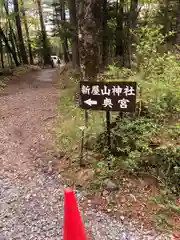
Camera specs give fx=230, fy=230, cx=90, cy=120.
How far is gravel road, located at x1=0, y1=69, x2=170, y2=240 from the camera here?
264cm

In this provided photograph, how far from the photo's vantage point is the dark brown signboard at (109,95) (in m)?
3.35

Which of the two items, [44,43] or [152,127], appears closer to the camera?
[152,127]

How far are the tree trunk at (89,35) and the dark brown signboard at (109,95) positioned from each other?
173 cm

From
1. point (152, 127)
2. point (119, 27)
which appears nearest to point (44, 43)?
point (119, 27)

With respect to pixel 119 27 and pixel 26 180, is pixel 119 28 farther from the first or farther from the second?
pixel 26 180

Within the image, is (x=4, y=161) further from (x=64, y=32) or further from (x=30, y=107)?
(x=64, y=32)

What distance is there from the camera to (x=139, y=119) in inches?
160

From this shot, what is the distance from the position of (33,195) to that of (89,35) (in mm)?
3578

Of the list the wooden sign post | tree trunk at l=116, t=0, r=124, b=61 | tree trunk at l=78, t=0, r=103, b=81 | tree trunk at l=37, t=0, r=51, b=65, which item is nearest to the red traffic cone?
the wooden sign post

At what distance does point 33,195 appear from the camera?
3.29 meters

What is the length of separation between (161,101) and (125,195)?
212 centimetres

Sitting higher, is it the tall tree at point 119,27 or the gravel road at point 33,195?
the tall tree at point 119,27

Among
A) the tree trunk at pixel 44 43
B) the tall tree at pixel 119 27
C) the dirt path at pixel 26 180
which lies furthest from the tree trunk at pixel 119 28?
the tree trunk at pixel 44 43

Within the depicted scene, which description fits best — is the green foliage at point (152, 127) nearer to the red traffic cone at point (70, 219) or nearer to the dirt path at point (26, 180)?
the dirt path at point (26, 180)
